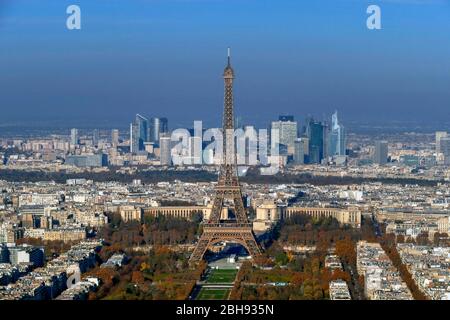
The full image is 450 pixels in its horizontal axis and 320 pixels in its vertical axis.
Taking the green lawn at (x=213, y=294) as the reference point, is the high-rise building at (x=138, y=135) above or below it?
above

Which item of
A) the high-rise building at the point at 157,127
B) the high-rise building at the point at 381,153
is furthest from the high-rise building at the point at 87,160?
the high-rise building at the point at 381,153

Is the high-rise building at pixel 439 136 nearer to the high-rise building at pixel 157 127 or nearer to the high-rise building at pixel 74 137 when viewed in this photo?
the high-rise building at pixel 157 127

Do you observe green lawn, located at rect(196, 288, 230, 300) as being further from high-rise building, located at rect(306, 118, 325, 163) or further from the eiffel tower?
high-rise building, located at rect(306, 118, 325, 163)

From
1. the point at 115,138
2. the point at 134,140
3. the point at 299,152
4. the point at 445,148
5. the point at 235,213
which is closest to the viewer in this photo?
the point at 235,213

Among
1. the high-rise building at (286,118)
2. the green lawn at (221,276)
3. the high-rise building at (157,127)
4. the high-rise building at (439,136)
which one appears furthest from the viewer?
the high-rise building at (439,136)

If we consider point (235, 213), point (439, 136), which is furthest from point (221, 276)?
point (439, 136)

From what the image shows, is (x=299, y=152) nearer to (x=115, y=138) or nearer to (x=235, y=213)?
(x=115, y=138)

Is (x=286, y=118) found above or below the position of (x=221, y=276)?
above
